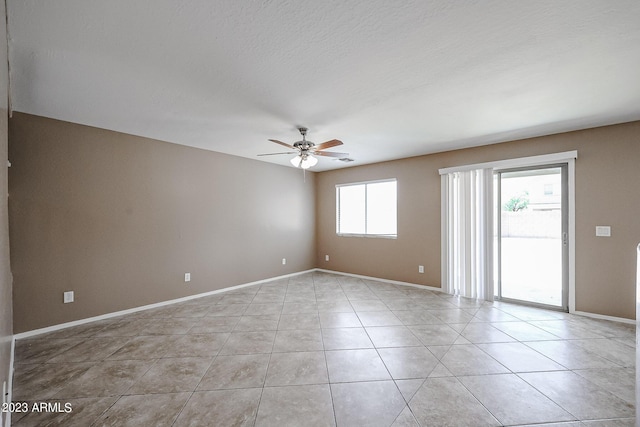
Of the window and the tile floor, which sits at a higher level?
the window

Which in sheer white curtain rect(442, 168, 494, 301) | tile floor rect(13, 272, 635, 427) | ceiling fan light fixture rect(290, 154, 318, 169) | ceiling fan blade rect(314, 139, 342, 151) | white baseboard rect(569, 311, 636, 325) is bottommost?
tile floor rect(13, 272, 635, 427)

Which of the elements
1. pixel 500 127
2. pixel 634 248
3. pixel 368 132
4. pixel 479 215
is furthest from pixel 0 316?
pixel 634 248

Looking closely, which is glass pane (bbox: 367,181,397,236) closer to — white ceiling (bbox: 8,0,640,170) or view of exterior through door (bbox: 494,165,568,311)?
view of exterior through door (bbox: 494,165,568,311)

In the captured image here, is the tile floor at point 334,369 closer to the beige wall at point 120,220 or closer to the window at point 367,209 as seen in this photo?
the beige wall at point 120,220

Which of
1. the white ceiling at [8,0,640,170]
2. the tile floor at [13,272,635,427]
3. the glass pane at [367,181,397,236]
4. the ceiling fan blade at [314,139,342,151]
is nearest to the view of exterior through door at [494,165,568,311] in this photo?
the tile floor at [13,272,635,427]

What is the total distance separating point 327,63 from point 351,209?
13.6 feet

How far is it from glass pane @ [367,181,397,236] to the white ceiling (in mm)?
2086

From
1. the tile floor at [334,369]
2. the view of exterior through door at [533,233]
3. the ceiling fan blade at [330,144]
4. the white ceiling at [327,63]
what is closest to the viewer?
the white ceiling at [327,63]

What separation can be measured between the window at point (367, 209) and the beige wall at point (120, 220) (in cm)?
180

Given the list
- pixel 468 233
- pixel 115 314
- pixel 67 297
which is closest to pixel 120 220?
pixel 67 297

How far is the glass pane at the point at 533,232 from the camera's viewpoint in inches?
144

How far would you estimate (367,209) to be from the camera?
5.63 meters

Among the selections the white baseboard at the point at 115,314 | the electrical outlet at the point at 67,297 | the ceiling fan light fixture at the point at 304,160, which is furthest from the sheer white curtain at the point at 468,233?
the electrical outlet at the point at 67,297

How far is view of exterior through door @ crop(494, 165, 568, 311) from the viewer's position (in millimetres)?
3598
